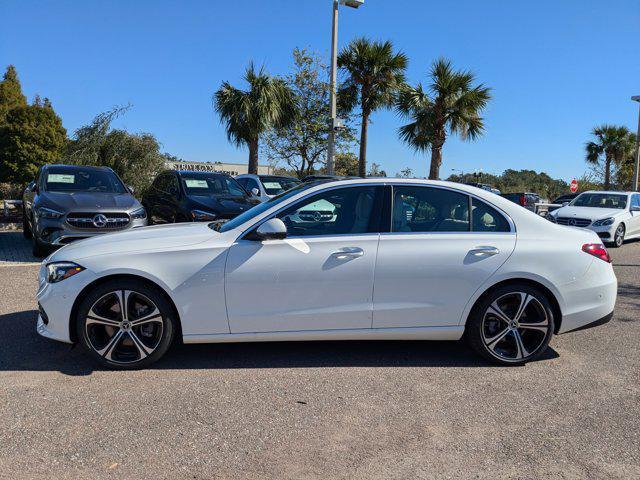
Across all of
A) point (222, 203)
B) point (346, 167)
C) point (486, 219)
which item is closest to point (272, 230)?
point (486, 219)

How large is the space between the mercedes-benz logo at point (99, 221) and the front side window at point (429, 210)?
5788 mm

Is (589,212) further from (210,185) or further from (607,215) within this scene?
(210,185)

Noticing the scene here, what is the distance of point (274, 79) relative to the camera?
67.6ft

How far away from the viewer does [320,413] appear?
3.51 metres

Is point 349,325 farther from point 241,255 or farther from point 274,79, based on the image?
point 274,79

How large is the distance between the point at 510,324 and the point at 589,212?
10681mm

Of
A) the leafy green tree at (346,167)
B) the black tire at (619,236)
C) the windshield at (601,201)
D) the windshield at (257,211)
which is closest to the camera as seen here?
the windshield at (257,211)

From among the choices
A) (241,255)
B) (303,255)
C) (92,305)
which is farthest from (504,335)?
(92,305)

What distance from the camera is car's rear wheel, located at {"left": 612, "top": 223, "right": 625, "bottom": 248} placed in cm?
1320

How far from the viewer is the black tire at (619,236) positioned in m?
13.2

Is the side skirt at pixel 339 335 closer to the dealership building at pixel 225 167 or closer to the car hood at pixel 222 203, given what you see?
the car hood at pixel 222 203

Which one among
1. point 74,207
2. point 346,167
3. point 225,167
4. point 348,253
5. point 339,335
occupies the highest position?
point 225,167

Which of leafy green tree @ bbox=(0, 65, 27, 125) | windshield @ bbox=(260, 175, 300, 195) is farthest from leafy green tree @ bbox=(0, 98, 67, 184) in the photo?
leafy green tree @ bbox=(0, 65, 27, 125)

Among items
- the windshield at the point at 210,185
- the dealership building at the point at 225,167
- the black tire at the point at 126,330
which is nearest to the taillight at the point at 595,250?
the black tire at the point at 126,330
